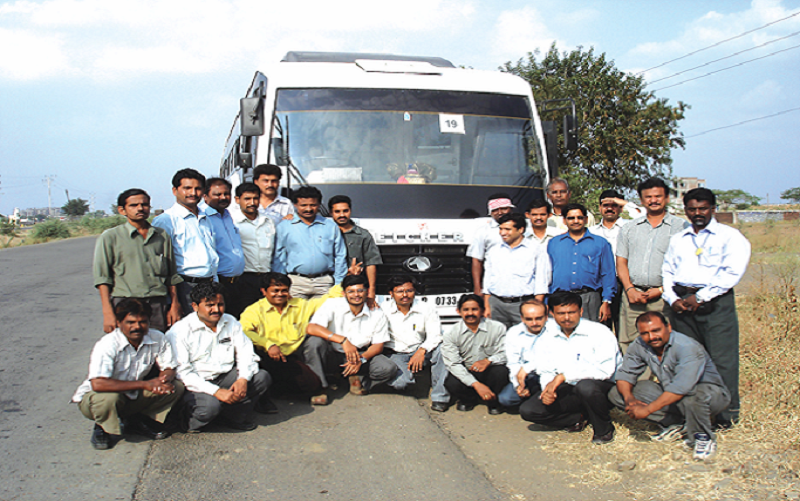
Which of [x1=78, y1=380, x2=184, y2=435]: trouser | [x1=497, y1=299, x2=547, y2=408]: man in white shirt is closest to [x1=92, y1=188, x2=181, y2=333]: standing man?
[x1=78, y1=380, x2=184, y2=435]: trouser

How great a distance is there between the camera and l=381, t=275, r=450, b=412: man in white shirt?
19.3ft

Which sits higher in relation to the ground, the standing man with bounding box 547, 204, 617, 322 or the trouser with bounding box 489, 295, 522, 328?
the standing man with bounding box 547, 204, 617, 322

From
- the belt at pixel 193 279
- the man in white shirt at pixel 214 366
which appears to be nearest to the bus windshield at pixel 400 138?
the belt at pixel 193 279

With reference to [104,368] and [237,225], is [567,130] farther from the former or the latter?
[104,368]

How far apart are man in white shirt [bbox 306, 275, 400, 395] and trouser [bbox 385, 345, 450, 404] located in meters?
0.06

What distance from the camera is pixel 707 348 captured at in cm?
483

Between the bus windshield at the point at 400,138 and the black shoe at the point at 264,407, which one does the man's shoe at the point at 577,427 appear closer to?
the black shoe at the point at 264,407

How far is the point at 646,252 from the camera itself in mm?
5352

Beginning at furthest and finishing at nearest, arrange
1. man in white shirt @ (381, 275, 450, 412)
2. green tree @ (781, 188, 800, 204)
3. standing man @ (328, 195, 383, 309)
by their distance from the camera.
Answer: green tree @ (781, 188, 800, 204) < standing man @ (328, 195, 383, 309) < man in white shirt @ (381, 275, 450, 412)

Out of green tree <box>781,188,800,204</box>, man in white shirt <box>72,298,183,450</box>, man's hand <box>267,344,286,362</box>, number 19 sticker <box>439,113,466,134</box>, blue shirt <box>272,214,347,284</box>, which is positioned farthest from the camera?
green tree <box>781,188,800,204</box>

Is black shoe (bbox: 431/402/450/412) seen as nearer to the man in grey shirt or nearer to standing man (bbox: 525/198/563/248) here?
the man in grey shirt

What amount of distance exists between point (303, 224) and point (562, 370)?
252cm

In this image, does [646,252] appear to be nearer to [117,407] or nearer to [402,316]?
[402,316]

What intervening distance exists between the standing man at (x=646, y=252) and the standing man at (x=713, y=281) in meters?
0.37
